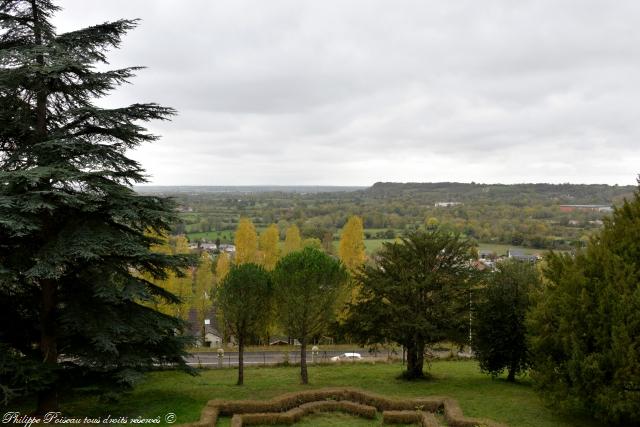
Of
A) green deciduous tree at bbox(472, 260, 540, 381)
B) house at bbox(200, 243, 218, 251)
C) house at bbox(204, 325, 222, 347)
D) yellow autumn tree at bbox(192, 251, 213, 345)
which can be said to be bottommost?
house at bbox(204, 325, 222, 347)

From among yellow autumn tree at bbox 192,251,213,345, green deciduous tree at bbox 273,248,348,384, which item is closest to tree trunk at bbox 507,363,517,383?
green deciduous tree at bbox 273,248,348,384

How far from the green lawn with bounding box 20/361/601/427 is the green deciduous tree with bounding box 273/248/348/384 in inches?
90.7

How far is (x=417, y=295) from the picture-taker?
63.7ft

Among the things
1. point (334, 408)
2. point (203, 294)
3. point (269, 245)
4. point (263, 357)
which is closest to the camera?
point (334, 408)

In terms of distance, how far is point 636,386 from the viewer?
452 inches

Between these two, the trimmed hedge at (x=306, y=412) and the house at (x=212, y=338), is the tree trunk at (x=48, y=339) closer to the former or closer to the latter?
the trimmed hedge at (x=306, y=412)

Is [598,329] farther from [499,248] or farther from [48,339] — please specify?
[499,248]

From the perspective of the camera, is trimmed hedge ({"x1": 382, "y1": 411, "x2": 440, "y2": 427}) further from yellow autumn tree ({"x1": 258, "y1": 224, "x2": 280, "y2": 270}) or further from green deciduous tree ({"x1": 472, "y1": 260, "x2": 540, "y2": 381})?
yellow autumn tree ({"x1": 258, "y1": 224, "x2": 280, "y2": 270})

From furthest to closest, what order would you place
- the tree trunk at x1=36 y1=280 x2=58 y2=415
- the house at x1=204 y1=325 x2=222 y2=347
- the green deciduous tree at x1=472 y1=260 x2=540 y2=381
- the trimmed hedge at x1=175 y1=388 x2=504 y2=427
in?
the house at x1=204 y1=325 x2=222 y2=347, the green deciduous tree at x1=472 y1=260 x2=540 y2=381, the trimmed hedge at x1=175 y1=388 x2=504 y2=427, the tree trunk at x1=36 y1=280 x2=58 y2=415

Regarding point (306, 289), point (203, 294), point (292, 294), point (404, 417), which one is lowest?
point (203, 294)

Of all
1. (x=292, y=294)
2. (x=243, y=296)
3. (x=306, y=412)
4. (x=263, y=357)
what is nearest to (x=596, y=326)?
(x=306, y=412)

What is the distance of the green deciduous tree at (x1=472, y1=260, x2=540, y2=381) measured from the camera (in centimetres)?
1875

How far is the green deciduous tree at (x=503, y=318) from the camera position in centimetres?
1875

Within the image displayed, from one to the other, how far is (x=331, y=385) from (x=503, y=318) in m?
7.27
